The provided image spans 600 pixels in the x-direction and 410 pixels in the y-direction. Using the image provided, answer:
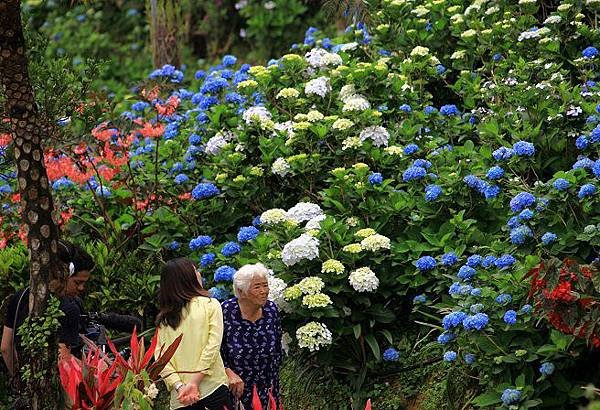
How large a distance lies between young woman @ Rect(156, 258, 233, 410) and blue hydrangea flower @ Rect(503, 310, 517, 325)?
1477mm

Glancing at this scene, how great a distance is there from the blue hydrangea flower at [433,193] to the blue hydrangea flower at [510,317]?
4.39 feet

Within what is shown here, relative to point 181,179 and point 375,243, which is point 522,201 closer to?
point 375,243

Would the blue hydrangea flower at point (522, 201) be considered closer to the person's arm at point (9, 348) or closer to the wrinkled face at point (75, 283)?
the wrinkled face at point (75, 283)

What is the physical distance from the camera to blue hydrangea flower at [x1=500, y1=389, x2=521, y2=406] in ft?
19.6

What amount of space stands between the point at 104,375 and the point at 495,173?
8.71ft

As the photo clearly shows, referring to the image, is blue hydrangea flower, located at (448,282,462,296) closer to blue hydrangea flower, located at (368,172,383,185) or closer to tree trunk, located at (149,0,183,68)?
blue hydrangea flower, located at (368,172,383,185)

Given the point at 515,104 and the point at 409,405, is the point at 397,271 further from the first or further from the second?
the point at 515,104

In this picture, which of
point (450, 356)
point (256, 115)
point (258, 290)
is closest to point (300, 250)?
point (258, 290)

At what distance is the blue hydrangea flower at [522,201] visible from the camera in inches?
255

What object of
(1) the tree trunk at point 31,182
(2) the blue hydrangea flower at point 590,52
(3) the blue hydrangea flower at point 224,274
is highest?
(1) the tree trunk at point 31,182

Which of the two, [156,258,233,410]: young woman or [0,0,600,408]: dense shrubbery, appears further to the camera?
[0,0,600,408]: dense shrubbery

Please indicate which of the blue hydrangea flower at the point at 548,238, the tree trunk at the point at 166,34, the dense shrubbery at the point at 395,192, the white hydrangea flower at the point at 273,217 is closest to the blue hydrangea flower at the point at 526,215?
the dense shrubbery at the point at 395,192

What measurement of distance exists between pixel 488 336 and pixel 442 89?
139 inches

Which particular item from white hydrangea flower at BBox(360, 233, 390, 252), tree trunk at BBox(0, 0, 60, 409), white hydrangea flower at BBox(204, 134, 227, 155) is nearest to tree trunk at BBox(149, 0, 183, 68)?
white hydrangea flower at BBox(204, 134, 227, 155)
